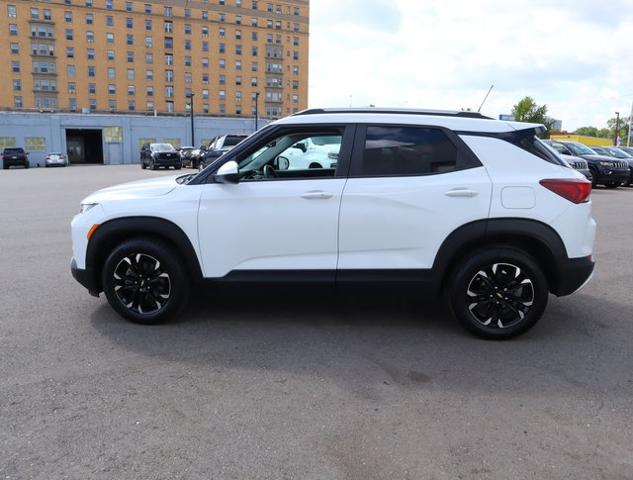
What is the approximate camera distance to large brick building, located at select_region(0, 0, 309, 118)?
84688mm

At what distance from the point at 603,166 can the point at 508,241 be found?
59.3ft

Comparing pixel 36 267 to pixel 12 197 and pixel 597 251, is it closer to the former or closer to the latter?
pixel 597 251

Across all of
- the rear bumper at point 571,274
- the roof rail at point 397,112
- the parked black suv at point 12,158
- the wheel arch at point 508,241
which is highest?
the roof rail at point 397,112

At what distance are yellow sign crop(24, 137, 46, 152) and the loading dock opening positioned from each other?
520 centimetres

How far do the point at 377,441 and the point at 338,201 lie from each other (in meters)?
1.96

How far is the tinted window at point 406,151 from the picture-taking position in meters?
4.34

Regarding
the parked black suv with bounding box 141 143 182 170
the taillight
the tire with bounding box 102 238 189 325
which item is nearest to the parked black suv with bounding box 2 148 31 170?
the parked black suv with bounding box 141 143 182 170

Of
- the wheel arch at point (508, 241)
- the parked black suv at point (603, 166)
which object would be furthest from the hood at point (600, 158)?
the wheel arch at point (508, 241)

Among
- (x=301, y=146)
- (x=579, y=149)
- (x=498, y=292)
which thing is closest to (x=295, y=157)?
(x=301, y=146)

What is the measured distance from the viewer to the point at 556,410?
3.26 m

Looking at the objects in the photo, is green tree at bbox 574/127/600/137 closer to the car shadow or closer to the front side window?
the front side window

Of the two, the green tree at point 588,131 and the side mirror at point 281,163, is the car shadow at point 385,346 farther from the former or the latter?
the green tree at point 588,131

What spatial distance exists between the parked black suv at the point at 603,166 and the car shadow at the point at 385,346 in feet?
54.6

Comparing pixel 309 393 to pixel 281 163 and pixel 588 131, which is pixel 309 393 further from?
pixel 588 131
